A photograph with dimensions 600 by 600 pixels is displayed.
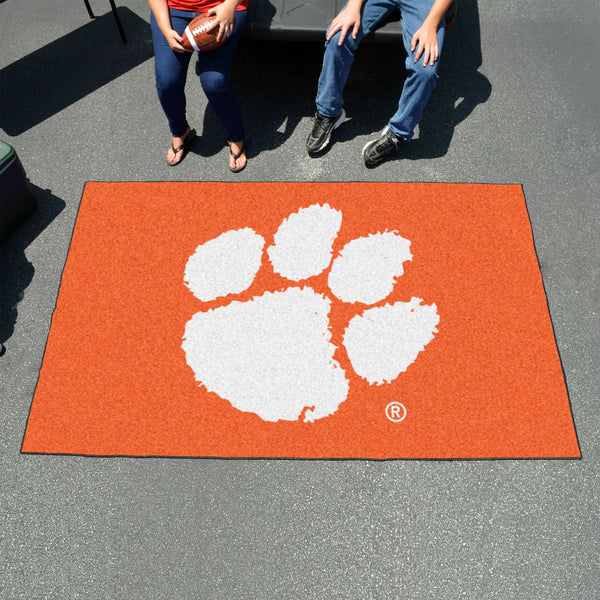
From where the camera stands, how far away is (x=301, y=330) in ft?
5.53

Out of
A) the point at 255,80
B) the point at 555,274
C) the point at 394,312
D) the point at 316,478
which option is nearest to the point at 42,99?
the point at 255,80

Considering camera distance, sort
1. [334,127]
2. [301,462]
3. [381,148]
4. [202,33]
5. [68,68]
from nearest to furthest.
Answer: [301,462] < [202,33] < [381,148] < [334,127] < [68,68]

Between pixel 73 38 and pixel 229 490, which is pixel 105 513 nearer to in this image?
pixel 229 490

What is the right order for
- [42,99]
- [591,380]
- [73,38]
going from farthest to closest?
[73,38] < [42,99] < [591,380]

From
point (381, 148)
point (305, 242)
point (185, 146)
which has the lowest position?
point (305, 242)

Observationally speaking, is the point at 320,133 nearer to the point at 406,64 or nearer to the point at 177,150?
the point at 406,64

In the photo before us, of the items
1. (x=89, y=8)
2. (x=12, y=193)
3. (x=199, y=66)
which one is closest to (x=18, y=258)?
(x=12, y=193)

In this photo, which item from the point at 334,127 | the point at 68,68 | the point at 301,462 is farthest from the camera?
the point at 68,68

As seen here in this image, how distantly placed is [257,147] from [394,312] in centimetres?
→ 91

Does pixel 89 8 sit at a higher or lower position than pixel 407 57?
higher

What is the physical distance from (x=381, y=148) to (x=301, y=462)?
3.98 feet

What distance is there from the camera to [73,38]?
7.75ft

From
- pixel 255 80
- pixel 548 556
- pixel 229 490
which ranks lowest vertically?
pixel 548 556

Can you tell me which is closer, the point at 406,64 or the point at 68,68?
the point at 406,64
